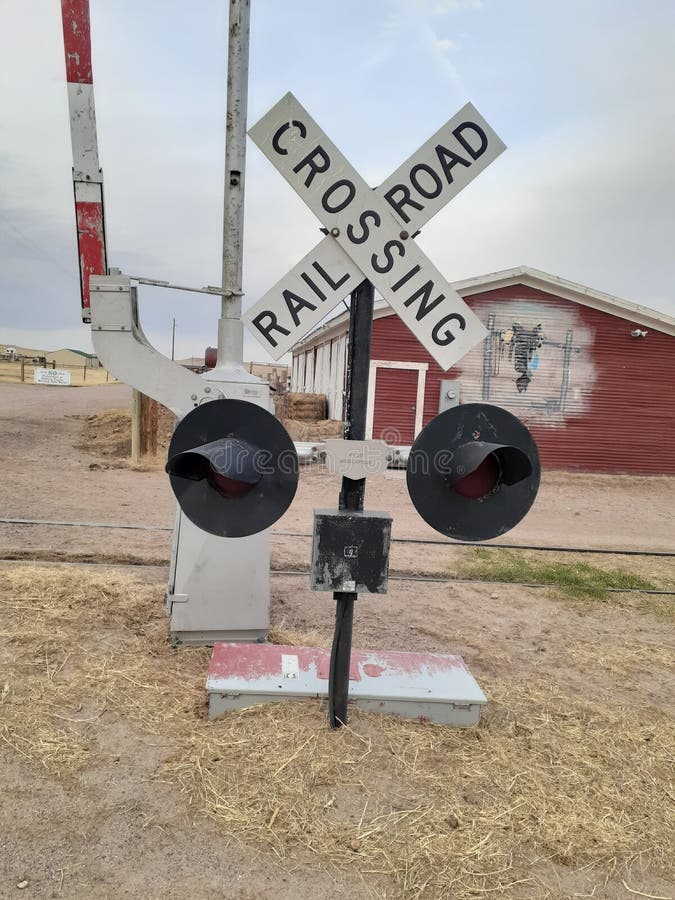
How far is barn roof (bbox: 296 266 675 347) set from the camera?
15258 millimetres

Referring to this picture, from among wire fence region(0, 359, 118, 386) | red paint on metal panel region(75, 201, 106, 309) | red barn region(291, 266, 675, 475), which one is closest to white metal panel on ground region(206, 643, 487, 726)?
red paint on metal panel region(75, 201, 106, 309)

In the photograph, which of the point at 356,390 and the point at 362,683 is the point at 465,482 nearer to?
the point at 356,390

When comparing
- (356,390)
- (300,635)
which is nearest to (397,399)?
(300,635)

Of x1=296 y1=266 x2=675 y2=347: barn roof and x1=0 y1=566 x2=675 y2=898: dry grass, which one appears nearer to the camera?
x1=0 y1=566 x2=675 y2=898: dry grass

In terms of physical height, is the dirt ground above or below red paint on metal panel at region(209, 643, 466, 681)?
below

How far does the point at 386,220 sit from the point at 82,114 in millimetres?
2713

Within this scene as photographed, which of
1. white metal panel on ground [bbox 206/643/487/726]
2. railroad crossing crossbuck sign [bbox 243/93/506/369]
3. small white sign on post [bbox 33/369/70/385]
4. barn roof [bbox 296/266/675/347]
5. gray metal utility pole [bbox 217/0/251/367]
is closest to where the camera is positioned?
railroad crossing crossbuck sign [bbox 243/93/506/369]

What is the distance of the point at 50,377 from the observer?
123 ft

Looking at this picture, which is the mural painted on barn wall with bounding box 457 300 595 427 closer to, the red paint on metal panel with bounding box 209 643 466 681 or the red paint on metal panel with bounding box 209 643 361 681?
the red paint on metal panel with bounding box 209 643 466 681

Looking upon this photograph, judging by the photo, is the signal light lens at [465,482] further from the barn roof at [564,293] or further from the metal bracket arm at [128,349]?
the barn roof at [564,293]

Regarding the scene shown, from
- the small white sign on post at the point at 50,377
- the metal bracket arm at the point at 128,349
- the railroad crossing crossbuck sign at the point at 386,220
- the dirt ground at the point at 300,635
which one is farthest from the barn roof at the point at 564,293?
the small white sign on post at the point at 50,377

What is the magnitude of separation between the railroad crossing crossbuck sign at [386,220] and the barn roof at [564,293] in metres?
12.5

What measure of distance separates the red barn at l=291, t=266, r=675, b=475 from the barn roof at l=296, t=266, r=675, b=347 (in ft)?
0.08

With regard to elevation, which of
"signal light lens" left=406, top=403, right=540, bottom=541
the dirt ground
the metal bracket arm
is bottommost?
the dirt ground
